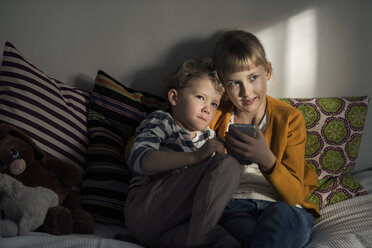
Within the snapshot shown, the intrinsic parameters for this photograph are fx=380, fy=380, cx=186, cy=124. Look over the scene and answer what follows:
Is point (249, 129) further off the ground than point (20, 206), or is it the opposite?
point (249, 129)

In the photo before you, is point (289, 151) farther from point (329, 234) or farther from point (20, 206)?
point (20, 206)

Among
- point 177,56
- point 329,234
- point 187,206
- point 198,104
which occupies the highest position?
point 177,56

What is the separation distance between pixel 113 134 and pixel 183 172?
1.48 ft

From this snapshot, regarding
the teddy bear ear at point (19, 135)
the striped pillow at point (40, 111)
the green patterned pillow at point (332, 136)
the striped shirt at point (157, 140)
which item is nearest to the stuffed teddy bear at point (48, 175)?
the teddy bear ear at point (19, 135)

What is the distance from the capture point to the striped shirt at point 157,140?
1.25 metres

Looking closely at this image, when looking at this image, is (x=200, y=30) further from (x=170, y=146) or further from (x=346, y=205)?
(x=346, y=205)

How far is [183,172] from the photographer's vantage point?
1.19 m

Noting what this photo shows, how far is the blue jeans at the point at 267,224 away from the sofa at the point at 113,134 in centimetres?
10

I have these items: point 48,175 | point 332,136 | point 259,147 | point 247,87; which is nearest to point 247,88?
point 247,87

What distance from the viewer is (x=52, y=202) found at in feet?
4.09

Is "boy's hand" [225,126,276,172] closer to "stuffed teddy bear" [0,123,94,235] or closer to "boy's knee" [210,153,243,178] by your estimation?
"boy's knee" [210,153,243,178]

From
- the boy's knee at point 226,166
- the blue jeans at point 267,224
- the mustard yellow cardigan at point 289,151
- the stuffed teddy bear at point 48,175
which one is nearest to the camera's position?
the blue jeans at point 267,224

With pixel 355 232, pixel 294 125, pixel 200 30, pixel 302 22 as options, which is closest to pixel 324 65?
pixel 302 22

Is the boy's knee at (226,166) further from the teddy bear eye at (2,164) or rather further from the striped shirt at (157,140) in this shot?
the teddy bear eye at (2,164)
